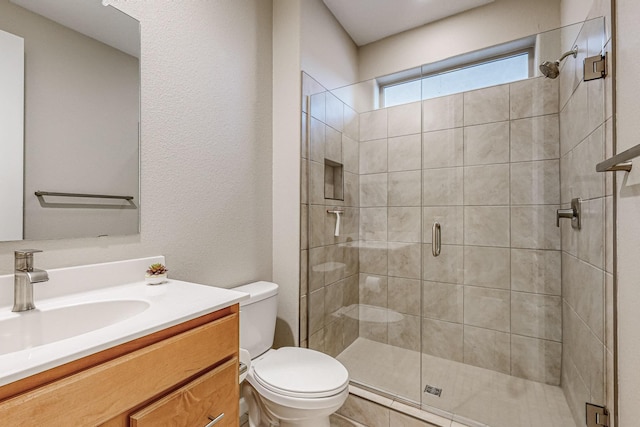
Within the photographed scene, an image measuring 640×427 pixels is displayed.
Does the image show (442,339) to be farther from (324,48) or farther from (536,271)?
(324,48)

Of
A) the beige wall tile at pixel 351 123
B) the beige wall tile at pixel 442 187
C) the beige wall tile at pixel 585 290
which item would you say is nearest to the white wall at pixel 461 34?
the beige wall tile at pixel 351 123

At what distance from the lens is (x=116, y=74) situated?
3.80 feet

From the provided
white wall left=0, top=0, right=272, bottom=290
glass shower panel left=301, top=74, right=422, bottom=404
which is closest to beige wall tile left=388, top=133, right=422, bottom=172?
glass shower panel left=301, top=74, right=422, bottom=404

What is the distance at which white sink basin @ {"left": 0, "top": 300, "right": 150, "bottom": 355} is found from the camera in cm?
78

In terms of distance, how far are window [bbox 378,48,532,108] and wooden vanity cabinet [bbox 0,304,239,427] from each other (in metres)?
1.86

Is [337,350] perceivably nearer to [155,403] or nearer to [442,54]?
[155,403]

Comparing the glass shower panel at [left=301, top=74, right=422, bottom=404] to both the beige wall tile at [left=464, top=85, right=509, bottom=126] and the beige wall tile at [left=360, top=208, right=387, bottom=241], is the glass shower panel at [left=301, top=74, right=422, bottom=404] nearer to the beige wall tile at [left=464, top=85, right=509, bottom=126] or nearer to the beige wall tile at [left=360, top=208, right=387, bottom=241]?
the beige wall tile at [left=360, top=208, right=387, bottom=241]

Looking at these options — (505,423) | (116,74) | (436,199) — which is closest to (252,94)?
(116,74)

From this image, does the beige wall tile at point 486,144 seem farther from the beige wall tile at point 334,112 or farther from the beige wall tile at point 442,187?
the beige wall tile at point 334,112

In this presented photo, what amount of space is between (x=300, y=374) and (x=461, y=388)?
3.56 feet

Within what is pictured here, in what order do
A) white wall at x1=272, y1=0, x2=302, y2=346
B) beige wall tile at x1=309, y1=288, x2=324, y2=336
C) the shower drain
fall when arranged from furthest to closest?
beige wall tile at x1=309, y1=288, x2=324, y2=336 → white wall at x1=272, y1=0, x2=302, y2=346 → the shower drain

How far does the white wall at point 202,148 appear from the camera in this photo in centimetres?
124

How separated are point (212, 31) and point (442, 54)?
175 centimetres

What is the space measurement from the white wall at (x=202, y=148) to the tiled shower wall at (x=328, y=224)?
261 mm
